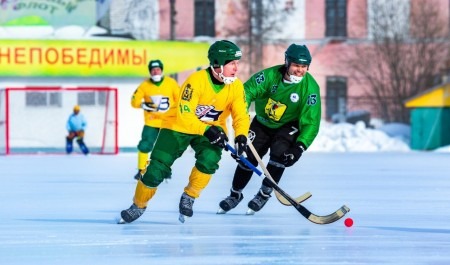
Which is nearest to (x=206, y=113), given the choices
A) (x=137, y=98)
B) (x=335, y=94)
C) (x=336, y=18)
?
(x=137, y=98)

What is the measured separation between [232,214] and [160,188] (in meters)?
3.29

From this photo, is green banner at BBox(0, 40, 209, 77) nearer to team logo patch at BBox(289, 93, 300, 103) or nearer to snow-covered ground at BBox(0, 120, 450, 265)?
snow-covered ground at BBox(0, 120, 450, 265)

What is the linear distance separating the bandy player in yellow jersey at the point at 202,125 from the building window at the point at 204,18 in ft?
107

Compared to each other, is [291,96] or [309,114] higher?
[291,96]

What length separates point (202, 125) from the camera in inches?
318

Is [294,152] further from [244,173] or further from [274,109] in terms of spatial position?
[244,173]

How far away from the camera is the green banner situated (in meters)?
25.9

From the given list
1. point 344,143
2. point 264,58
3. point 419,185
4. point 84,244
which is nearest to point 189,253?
point 84,244

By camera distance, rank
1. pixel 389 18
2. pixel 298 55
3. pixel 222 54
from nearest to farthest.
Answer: pixel 222 54 < pixel 298 55 < pixel 389 18

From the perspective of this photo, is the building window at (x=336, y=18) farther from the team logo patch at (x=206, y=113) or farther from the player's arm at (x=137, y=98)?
the team logo patch at (x=206, y=113)

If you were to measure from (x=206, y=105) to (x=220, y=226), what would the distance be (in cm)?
90

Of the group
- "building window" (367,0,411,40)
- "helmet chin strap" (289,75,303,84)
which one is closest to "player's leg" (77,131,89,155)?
"helmet chin strap" (289,75,303,84)

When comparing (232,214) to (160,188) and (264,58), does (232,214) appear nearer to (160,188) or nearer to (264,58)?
(160,188)

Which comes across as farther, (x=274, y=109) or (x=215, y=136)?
(x=274, y=109)
